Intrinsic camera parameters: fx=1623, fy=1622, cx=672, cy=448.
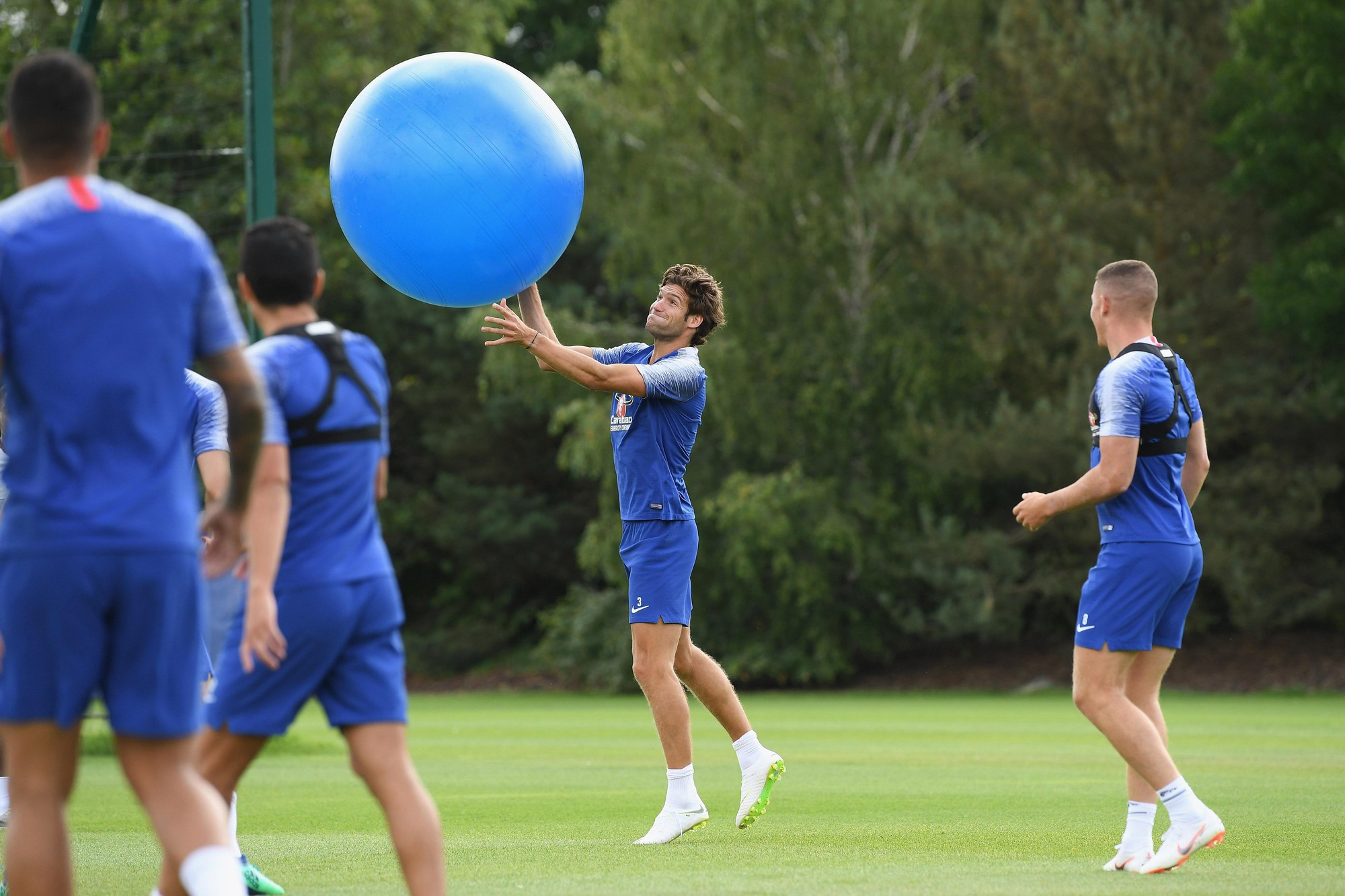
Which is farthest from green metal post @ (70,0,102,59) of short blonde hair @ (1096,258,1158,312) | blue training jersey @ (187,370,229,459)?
short blonde hair @ (1096,258,1158,312)

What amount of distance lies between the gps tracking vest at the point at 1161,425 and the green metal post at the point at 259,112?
8.94 metres

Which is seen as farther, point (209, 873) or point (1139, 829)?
point (1139, 829)

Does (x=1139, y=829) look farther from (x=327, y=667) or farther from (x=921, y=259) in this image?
(x=921, y=259)

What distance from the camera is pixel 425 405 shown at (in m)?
39.5

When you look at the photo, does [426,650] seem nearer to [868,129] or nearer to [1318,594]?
[868,129]

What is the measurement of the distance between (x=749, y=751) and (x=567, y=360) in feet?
7.35

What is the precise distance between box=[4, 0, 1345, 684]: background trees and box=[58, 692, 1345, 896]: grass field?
10.8 m

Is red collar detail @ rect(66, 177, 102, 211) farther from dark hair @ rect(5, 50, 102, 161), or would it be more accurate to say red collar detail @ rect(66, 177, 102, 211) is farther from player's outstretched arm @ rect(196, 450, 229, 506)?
player's outstretched arm @ rect(196, 450, 229, 506)

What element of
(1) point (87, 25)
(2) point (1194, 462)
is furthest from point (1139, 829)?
(1) point (87, 25)

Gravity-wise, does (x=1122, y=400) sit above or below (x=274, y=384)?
below

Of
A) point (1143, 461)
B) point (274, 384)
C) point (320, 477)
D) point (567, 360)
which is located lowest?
point (1143, 461)

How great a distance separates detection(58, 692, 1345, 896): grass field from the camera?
6379 mm

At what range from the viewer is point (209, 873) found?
394 centimetres

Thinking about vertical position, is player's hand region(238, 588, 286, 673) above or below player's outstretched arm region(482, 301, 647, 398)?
below
